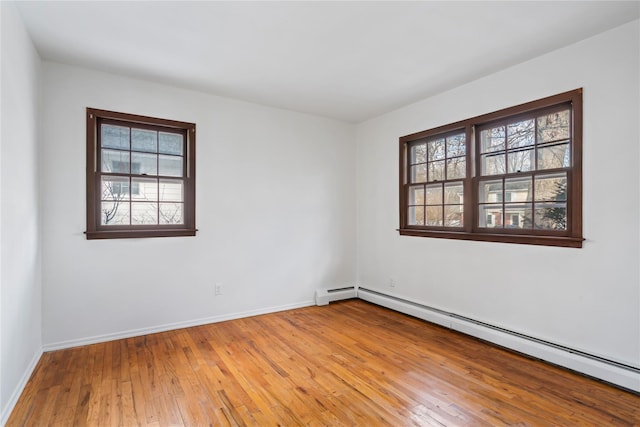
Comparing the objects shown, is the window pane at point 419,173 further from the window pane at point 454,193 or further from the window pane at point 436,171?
the window pane at point 454,193

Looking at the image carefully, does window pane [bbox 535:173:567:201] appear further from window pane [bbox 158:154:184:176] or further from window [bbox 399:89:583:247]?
window pane [bbox 158:154:184:176]

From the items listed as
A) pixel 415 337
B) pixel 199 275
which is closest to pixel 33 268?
pixel 199 275

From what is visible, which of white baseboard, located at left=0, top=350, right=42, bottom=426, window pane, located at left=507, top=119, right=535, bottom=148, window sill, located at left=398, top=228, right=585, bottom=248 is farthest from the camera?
window pane, located at left=507, top=119, right=535, bottom=148

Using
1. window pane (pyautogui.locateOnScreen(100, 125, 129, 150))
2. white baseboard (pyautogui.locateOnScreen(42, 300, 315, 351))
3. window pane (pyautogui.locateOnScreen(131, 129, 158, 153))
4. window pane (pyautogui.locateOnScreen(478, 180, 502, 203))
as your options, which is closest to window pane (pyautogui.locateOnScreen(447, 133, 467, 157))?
window pane (pyautogui.locateOnScreen(478, 180, 502, 203))

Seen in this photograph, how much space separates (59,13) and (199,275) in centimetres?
266

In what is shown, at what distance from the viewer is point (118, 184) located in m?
3.53

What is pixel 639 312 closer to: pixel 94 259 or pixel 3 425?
pixel 3 425

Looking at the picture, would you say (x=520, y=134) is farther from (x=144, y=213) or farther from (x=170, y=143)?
(x=144, y=213)

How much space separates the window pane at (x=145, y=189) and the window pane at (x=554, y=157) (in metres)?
3.87

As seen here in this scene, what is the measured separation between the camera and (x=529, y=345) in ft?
9.99

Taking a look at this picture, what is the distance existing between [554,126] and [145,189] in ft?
13.3

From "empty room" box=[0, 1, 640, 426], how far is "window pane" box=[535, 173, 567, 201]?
0.02m

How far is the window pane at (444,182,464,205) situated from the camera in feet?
12.7

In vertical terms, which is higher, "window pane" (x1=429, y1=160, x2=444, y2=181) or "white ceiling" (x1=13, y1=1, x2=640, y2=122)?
"white ceiling" (x1=13, y1=1, x2=640, y2=122)
